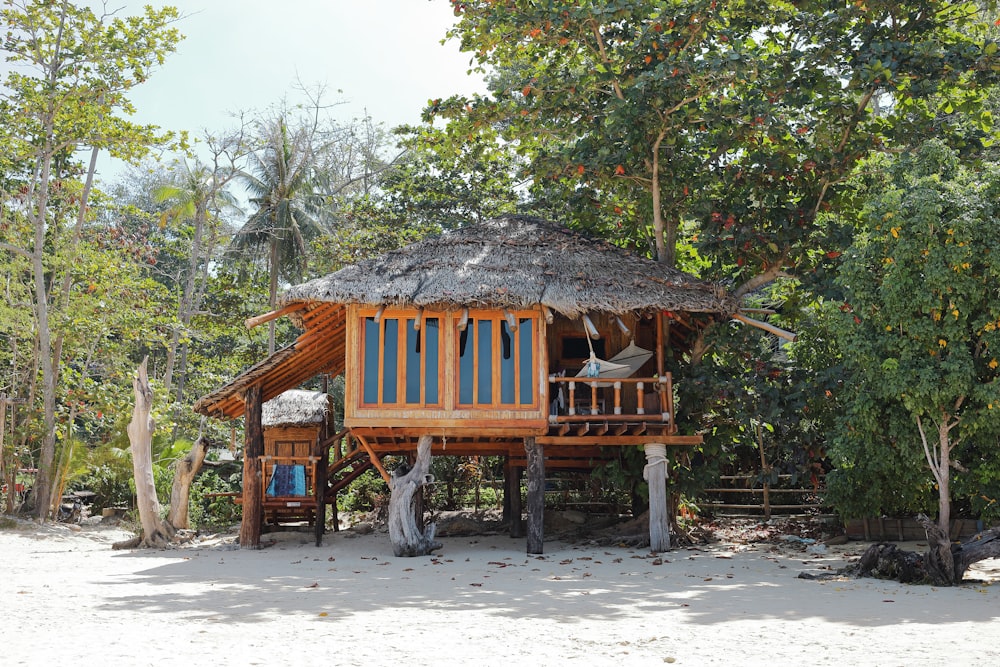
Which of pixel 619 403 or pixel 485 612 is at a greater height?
pixel 619 403

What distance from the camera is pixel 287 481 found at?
1541 cm

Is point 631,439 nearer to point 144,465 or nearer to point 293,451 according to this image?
point 293,451

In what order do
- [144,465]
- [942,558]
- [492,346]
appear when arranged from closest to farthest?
[942,558]
[492,346]
[144,465]

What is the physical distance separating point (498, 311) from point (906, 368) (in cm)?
530

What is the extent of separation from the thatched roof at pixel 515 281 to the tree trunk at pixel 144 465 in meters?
3.12

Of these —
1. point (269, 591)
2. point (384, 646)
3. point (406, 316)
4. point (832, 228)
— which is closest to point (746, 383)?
point (832, 228)

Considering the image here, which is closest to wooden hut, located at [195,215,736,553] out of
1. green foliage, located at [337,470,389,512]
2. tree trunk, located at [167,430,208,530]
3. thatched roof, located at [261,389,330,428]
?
tree trunk, located at [167,430,208,530]

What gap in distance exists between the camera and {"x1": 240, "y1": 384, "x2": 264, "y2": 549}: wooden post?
14.1m

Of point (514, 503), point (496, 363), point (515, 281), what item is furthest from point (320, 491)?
point (515, 281)

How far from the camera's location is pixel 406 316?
41.8ft

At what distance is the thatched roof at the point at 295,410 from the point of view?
17.1 meters

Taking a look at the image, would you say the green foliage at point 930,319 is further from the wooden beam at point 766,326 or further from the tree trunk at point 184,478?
the tree trunk at point 184,478

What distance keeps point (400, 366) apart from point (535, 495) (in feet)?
8.47

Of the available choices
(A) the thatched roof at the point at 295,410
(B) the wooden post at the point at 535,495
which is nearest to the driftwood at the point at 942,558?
(B) the wooden post at the point at 535,495
